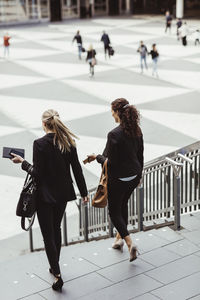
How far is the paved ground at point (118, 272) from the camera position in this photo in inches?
179

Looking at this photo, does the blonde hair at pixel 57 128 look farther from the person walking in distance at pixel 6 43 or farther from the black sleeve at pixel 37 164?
the person walking in distance at pixel 6 43

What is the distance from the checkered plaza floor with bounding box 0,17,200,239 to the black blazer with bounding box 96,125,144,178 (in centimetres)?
443

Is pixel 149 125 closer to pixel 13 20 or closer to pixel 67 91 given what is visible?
pixel 67 91

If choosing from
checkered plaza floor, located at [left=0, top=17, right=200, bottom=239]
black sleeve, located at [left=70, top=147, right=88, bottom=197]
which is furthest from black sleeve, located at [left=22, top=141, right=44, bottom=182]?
checkered plaza floor, located at [left=0, top=17, right=200, bottom=239]

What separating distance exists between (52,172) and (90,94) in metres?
13.8

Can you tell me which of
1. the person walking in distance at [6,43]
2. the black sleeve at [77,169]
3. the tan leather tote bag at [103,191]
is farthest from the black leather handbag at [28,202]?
the person walking in distance at [6,43]

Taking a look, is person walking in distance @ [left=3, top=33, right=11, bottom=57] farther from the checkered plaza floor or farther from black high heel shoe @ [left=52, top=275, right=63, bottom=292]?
black high heel shoe @ [left=52, top=275, right=63, bottom=292]

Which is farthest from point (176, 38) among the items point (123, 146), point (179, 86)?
point (123, 146)

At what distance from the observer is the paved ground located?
4543 millimetres

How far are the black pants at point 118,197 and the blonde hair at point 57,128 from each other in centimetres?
64

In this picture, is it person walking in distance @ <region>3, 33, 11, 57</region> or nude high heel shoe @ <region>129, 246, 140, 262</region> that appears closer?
nude high heel shoe @ <region>129, 246, 140, 262</region>

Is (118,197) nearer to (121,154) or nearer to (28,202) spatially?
(121,154)

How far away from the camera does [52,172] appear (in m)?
4.66

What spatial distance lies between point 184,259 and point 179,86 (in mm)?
14510
